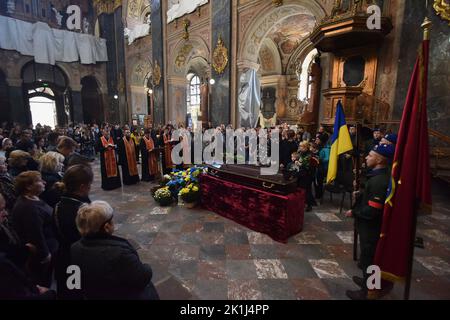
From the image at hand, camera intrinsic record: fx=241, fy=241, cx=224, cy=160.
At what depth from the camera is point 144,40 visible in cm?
1625

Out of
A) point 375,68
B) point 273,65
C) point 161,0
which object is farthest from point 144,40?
point 375,68

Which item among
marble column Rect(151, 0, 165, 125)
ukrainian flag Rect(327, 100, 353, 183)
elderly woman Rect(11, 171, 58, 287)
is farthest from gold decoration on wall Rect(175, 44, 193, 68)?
elderly woman Rect(11, 171, 58, 287)

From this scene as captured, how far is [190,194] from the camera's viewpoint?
5324mm

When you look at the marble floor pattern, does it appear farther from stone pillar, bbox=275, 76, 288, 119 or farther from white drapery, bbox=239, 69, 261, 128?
stone pillar, bbox=275, 76, 288, 119

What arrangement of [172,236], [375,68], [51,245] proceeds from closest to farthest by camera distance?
[51,245]
[172,236]
[375,68]

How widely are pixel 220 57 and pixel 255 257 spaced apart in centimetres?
965

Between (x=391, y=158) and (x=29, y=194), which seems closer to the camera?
(x=29, y=194)

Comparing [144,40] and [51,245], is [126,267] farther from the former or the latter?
[144,40]

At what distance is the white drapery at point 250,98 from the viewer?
31.3ft

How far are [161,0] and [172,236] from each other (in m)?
14.6

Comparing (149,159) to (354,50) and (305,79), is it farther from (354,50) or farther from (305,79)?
(305,79)

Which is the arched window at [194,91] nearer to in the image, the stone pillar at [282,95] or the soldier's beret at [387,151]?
the stone pillar at [282,95]

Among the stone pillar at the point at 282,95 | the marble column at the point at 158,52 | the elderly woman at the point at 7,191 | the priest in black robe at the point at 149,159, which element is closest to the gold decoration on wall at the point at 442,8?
the priest in black robe at the point at 149,159

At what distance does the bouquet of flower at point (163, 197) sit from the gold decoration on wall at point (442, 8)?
7753 millimetres
